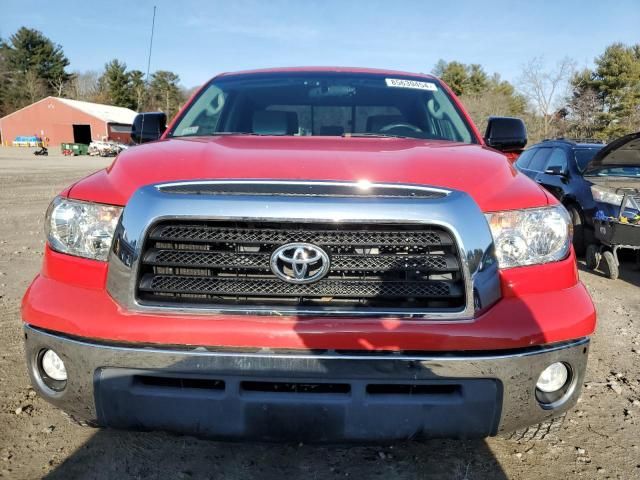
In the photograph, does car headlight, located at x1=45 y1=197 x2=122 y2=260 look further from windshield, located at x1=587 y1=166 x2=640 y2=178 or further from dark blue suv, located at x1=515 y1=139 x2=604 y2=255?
windshield, located at x1=587 y1=166 x2=640 y2=178

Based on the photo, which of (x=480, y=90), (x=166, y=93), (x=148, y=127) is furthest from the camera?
(x=166, y=93)

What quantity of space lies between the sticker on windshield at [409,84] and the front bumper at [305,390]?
227cm

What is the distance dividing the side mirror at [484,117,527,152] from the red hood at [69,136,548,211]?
1045 millimetres

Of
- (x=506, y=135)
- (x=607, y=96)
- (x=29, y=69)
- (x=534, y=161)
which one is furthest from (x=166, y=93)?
(x=506, y=135)

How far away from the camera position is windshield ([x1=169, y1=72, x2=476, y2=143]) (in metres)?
3.27

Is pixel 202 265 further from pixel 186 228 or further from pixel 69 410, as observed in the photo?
pixel 69 410

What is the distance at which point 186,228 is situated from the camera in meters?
1.92

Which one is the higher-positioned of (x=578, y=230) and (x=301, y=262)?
(x=301, y=262)

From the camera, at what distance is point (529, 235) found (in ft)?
6.69

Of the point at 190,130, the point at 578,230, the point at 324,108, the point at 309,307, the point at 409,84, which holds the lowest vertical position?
the point at 578,230

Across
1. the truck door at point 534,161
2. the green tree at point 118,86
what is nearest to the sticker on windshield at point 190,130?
the truck door at point 534,161

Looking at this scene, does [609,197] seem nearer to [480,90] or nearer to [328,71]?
[328,71]

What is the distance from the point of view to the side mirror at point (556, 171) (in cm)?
755

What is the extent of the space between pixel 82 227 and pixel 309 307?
99 centimetres
